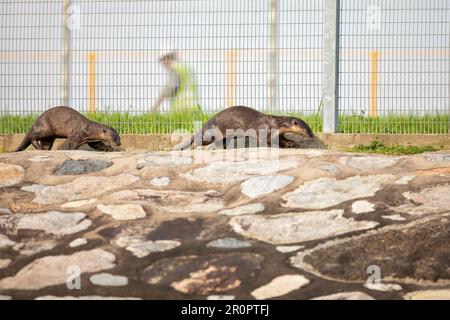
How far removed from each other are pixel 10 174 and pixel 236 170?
1.87 meters

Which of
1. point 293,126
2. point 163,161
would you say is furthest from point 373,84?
point 163,161

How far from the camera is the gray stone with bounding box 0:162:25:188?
23.2 feet

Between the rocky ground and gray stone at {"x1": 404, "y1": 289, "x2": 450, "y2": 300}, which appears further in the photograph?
the rocky ground

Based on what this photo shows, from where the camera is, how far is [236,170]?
6.95m

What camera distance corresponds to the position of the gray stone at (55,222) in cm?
584

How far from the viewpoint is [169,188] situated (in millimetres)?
6684

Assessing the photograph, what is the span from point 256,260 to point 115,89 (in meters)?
6.83

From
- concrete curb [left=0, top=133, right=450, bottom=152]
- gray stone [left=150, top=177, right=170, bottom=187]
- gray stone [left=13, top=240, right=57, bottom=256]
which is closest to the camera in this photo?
gray stone [left=13, top=240, right=57, bottom=256]

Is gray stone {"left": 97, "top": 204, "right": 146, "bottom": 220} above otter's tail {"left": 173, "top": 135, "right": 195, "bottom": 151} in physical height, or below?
below

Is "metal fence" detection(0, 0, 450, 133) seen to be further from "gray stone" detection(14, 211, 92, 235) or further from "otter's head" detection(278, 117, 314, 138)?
"gray stone" detection(14, 211, 92, 235)

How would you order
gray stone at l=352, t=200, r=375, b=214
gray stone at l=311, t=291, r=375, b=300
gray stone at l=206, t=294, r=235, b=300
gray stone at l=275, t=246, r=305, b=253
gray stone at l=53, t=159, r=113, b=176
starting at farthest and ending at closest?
gray stone at l=53, t=159, r=113, b=176 < gray stone at l=352, t=200, r=375, b=214 < gray stone at l=275, t=246, r=305, b=253 < gray stone at l=206, t=294, r=235, b=300 < gray stone at l=311, t=291, r=375, b=300

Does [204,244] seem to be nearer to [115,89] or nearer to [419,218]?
[419,218]

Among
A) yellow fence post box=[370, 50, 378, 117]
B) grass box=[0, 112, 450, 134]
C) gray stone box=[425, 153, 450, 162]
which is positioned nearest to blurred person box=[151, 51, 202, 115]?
grass box=[0, 112, 450, 134]

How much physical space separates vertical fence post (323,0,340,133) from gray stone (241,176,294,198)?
4.71 metres
